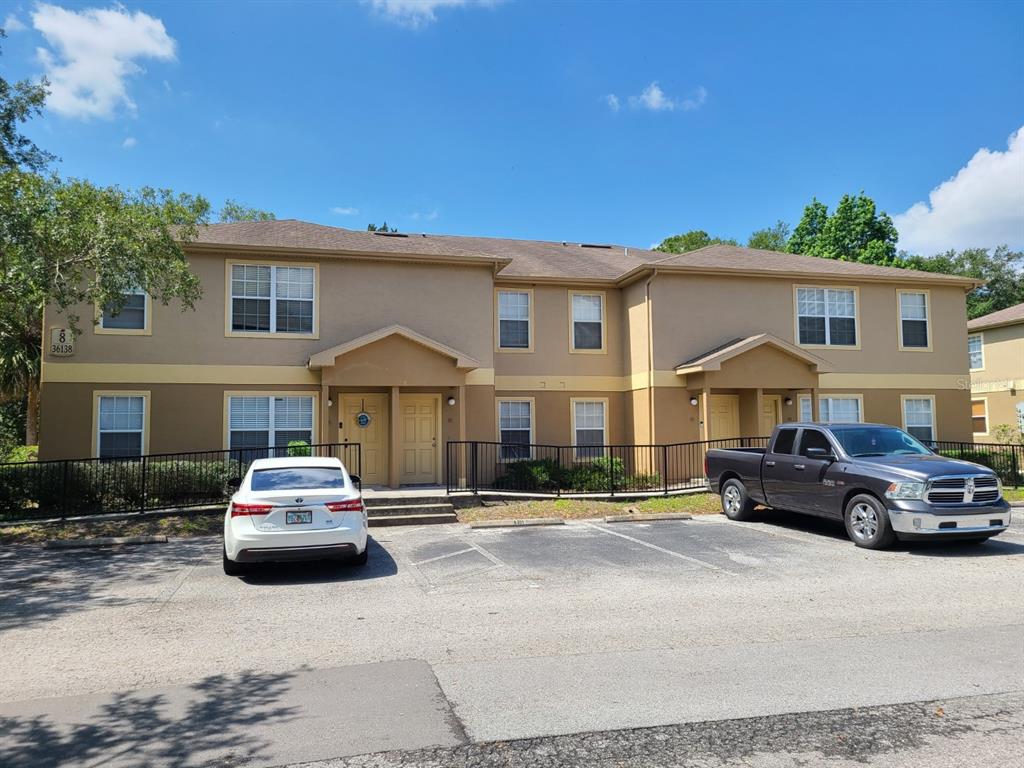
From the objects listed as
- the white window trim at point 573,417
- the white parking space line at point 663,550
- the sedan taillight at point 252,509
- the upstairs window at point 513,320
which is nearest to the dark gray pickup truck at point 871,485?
the white parking space line at point 663,550

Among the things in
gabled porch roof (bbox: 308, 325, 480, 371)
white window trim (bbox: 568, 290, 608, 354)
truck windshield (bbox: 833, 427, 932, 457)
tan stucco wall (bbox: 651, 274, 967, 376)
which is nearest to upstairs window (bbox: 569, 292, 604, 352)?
white window trim (bbox: 568, 290, 608, 354)

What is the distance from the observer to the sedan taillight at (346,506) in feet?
29.5

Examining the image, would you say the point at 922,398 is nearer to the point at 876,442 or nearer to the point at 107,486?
the point at 876,442

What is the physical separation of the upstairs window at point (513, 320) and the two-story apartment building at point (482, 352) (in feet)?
0.19

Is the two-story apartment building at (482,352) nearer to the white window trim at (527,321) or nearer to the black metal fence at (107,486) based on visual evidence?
the white window trim at (527,321)

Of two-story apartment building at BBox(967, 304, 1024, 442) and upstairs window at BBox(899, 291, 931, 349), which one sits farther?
two-story apartment building at BBox(967, 304, 1024, 442)

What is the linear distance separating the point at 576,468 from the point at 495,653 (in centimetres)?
Result: 1191

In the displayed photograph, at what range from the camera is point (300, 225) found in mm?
19359

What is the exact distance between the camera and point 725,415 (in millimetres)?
20609

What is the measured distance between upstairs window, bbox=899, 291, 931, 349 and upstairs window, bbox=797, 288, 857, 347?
1697 millimetres

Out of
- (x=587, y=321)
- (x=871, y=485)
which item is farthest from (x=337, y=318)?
(x=871, y=485)

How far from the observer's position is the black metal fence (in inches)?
524

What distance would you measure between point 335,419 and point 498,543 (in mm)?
7546

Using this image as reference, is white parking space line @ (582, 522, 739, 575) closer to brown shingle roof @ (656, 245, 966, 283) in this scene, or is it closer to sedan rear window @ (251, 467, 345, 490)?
sedan rear window @ (251, 467, 345, 490)
